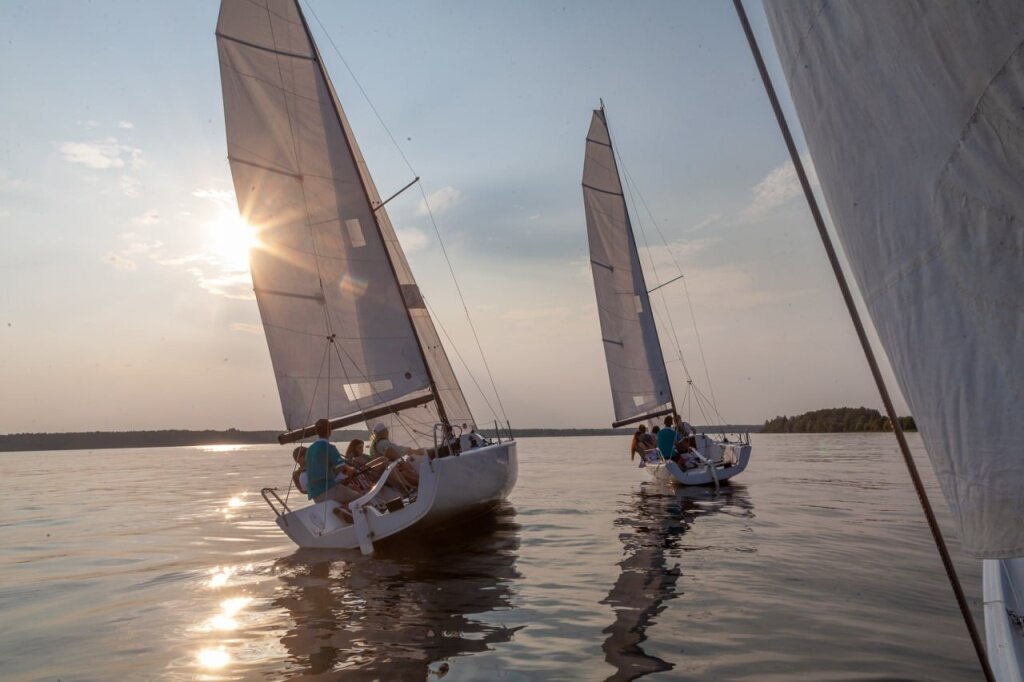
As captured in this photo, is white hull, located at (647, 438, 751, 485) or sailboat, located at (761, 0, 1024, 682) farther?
white hull, located at (647, 438, 751, 485)

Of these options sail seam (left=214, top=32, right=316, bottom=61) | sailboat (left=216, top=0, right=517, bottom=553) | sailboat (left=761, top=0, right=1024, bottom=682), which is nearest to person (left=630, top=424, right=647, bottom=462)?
sailboat (left=216, top=0, right=517, bottom=553)

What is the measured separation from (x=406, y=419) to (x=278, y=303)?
3.82m

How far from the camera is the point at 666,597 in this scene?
22.9 ft

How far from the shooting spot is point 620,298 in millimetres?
26297

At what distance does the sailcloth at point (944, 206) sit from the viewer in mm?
2076

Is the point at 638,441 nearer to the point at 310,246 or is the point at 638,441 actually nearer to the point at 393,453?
the point at 393,453

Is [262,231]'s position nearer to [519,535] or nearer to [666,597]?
[519,535]

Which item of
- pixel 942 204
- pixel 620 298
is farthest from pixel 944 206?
pixel 620 298

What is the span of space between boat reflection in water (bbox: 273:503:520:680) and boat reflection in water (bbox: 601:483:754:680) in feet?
3.74

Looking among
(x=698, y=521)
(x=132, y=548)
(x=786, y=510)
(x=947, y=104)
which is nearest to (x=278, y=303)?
(x=132, y=548)

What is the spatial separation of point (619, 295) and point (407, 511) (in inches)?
707

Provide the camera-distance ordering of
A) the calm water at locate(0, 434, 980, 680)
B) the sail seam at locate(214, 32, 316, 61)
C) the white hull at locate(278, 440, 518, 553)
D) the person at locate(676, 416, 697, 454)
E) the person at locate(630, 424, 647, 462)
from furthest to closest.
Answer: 1. the person at locate(630, 424, 647, 462)
2. the person at locate(676, 416, 697, 454)
3. the sail seam at locate(214, 32, 316, 61)
4. the white hull at locate(278, 440, 518, 553)
5. the calm water at locate(0, 434, 980, 680)

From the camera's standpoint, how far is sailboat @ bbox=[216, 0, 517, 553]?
13.3 metres

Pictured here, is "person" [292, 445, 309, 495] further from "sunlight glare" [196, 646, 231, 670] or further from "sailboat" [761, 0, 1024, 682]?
"sailboat" [761, 0, 1024, 682]
